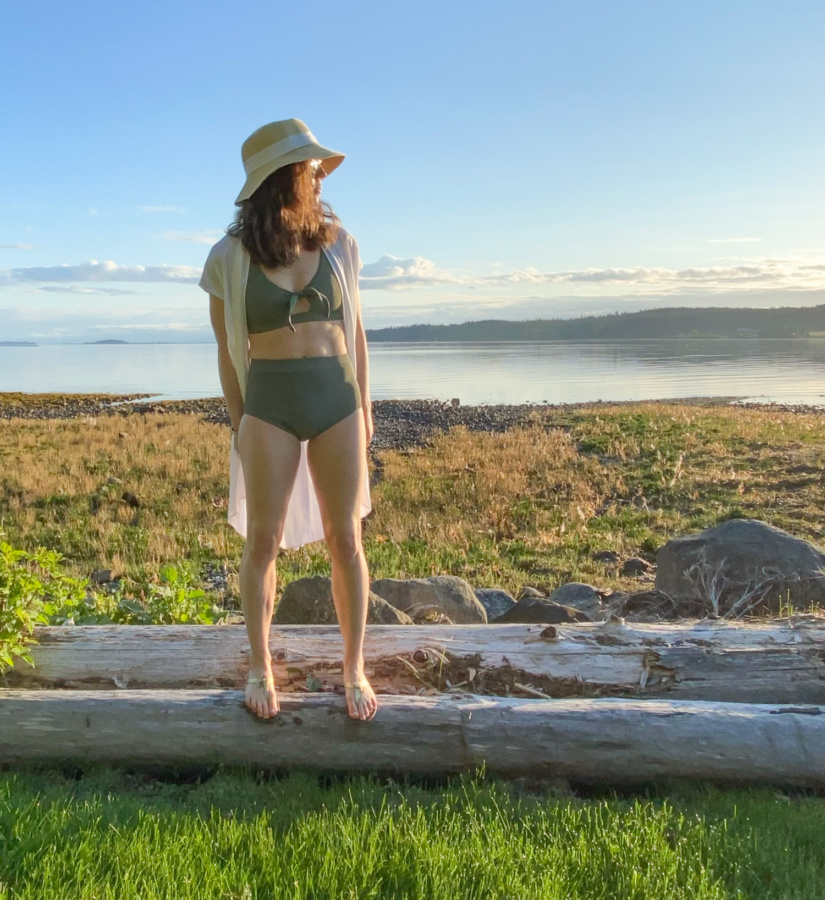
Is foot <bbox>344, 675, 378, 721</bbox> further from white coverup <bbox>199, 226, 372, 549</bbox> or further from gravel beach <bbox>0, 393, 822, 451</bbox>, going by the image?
gravel beach <bbox>0, 393, 822, 451</bbox>

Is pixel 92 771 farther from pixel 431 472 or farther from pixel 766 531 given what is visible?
pixel 431 472

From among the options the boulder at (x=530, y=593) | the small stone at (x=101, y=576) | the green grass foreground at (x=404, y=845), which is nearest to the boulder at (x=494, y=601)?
the boulder at (x=530, y=593)

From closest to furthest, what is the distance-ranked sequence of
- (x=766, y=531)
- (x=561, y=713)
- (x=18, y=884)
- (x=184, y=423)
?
(x=18, y=884), (x=561, y=713), (x=766, y=531), (x=184, y=423)

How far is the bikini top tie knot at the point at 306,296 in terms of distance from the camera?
150 inches

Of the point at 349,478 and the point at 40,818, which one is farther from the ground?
the point at 349,478

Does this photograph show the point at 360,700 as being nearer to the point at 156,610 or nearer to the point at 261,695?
the point at 261,695

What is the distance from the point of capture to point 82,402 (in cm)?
4806

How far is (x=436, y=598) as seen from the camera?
651cm

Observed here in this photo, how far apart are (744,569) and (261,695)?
15.4 ft

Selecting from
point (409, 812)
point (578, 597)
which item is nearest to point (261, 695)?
point (409, 812)

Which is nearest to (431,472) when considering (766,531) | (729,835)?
(766,531)

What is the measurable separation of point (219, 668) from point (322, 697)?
87cm

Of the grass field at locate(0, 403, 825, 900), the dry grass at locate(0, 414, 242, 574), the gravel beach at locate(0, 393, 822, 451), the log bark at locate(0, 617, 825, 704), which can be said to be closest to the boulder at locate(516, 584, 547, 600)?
the grass field at locate(0, 403, 825, 900)

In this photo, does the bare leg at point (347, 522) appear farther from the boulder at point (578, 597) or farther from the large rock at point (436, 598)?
the boulder at point (578, 597)
